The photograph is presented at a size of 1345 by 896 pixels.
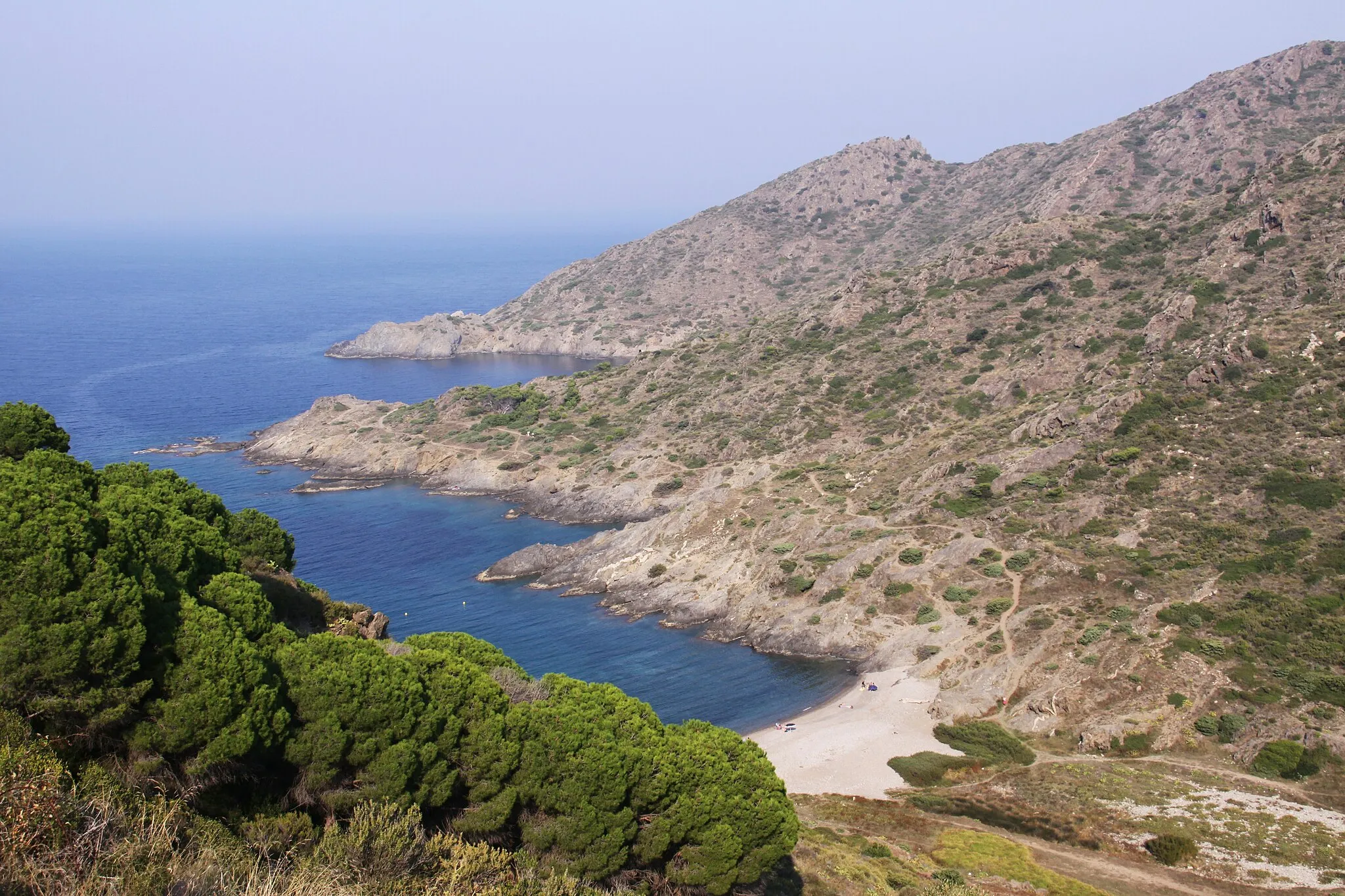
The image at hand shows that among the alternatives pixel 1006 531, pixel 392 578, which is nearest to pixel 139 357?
pixel 392 578

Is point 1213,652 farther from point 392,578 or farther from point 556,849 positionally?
point 392,578

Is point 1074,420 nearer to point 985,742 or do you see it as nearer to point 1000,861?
point 985,742

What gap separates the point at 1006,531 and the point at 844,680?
64.0ft

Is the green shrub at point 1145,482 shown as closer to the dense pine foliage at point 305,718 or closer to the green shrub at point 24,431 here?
the dense pine foliage at point 305,718

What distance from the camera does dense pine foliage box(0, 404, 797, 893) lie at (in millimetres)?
21172

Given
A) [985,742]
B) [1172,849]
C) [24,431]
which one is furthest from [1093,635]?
[24,431]

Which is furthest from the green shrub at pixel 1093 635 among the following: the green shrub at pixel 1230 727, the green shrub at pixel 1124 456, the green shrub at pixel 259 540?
the green shrub at pixel 259 540

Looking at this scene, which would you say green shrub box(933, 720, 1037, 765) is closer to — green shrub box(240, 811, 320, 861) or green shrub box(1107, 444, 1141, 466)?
green shrub box(1107, 444, 1141, 466)

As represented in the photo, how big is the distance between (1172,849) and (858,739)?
19579 millimetres

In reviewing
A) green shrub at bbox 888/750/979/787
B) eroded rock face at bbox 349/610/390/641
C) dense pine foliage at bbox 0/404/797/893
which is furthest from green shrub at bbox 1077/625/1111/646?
eroded rock face at bbox 349/610/390/641

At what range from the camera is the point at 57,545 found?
21859mm

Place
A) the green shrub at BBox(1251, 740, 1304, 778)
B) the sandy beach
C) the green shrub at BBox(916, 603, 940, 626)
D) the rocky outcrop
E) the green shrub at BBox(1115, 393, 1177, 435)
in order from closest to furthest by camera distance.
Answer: the green shrub at BBox(1251, 740, 1304, 778), the sandy beach, the green shrub at BBox(916, 603, 940, 626), the green shrub at BBox(1115, 393, 1177, 435), the rocky outcrop

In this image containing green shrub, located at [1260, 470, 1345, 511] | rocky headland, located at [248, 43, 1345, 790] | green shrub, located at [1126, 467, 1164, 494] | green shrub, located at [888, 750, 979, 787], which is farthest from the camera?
green shrub, located at [1126, 467, 1164, 494]

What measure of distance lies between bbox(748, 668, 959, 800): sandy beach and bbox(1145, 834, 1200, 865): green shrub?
13321 millimetres
